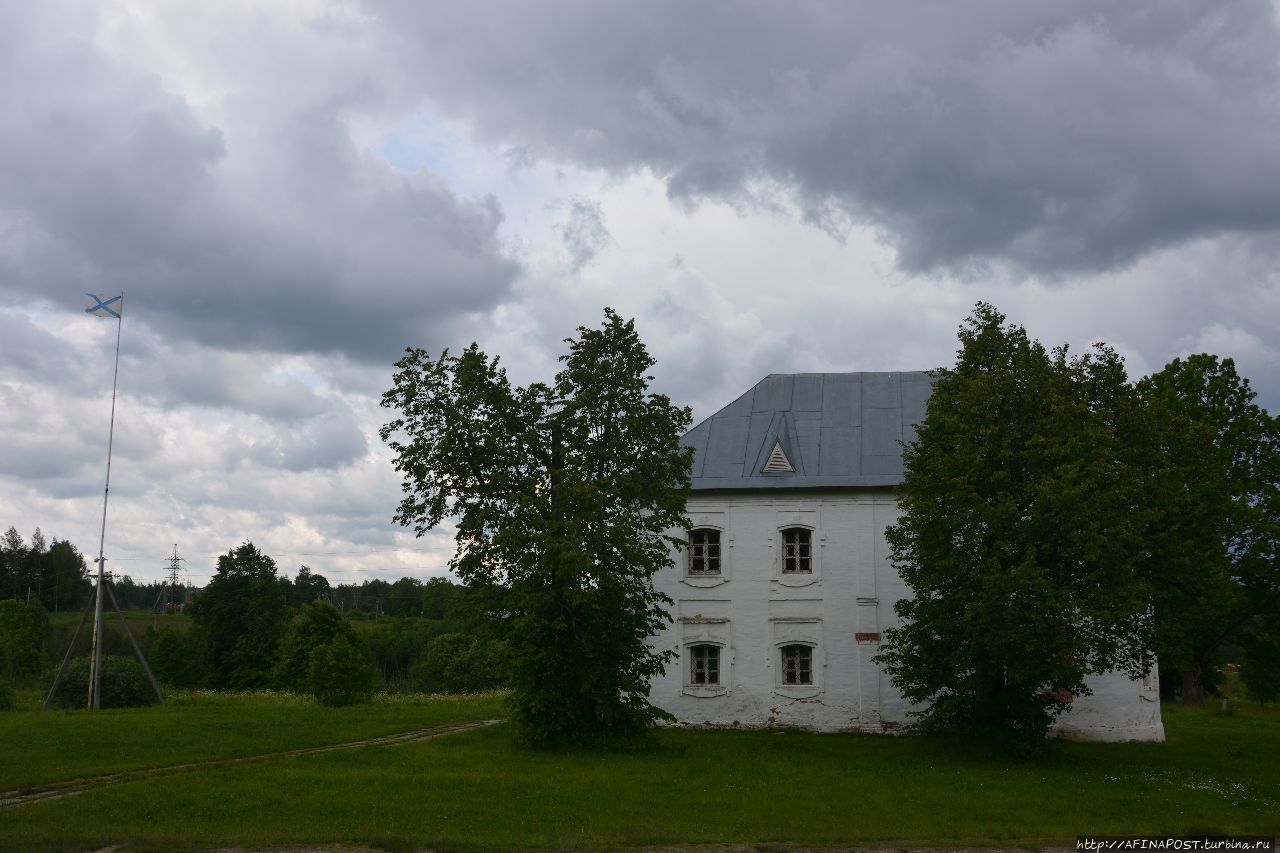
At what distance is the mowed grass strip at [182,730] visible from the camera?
17.4 m

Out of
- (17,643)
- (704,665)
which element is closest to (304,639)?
(17,643)

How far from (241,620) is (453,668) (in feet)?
40.1

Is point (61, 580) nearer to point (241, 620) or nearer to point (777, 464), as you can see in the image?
point (241, 620)

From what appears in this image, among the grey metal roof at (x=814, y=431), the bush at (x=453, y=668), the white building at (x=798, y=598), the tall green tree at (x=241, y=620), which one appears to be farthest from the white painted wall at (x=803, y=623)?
the tall green tree at (x=241, y=620)

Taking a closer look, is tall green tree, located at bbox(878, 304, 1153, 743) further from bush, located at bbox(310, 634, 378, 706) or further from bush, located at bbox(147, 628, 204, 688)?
bush, located at bbox(147, 628, 204, 688)

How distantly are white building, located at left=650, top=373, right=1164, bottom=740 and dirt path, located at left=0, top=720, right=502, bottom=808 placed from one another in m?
6.59

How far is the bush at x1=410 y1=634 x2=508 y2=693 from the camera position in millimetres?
50875

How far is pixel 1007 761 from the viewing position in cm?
2025

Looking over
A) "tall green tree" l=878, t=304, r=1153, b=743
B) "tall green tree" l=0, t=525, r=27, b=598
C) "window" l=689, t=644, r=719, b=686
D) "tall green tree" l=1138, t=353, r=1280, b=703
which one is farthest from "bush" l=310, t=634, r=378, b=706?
"tall green tree" l=0, t=525, r=27, b=598

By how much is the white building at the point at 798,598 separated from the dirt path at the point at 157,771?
659 cm

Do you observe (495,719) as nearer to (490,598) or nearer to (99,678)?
(490,598)

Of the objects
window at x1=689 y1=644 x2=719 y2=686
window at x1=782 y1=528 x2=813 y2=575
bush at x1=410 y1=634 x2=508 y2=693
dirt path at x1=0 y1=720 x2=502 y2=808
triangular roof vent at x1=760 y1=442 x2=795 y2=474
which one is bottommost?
bush at x1=410 y1=634 x2=508 y2=693

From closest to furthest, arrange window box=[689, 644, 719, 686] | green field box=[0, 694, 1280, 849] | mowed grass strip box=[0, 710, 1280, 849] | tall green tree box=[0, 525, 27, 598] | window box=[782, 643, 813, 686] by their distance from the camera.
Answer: mowed grass strip box=[0, 710, 1280, 849] < green field box=[0, 694, 1280, 849] < window box=[782, 643, 813, 686] < window box=[689, 644, 719, 686] < tall green tree box=[0, 525, 27, 598]

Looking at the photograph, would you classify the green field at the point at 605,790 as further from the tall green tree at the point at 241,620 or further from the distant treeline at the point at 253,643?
the tall green tree at the point at 241,620
